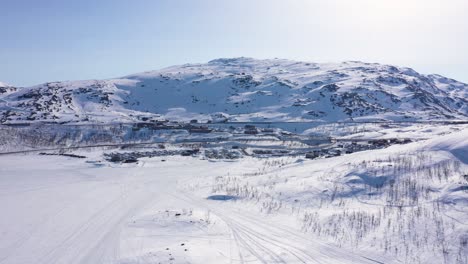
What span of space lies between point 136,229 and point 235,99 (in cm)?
10894

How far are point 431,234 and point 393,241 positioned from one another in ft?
4.44

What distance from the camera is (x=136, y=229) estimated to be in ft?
53.9

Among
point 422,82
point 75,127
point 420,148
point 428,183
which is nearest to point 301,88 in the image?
point 422,82

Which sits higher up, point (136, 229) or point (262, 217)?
point (262, 217)

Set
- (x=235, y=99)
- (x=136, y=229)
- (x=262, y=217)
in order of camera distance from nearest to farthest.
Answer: (x=136, y=229)
(x=262, y=217)
(x=235, y=99)

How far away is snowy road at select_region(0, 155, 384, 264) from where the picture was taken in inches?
510


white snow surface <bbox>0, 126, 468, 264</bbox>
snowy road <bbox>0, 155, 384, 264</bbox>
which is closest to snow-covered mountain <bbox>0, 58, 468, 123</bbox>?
snowy road <bbox>0, 155, 384, 264</bbox>

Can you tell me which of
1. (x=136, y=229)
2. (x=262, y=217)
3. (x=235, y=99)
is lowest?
(x=136, y=229)

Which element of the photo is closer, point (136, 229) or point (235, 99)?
point (136, 229)

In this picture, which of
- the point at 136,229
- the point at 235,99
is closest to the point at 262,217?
the point at 136,229

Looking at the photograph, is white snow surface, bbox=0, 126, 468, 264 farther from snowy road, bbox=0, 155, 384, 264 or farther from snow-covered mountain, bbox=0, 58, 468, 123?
snow-covered mountain, bbox=0, 58, 468, 123

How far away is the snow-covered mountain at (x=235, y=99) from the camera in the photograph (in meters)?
103

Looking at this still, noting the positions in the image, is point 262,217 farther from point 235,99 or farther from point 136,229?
point 235,99

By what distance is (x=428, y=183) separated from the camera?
758 inches
